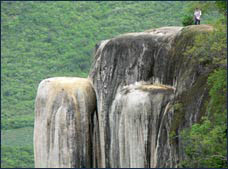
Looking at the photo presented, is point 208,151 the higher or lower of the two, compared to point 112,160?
higher

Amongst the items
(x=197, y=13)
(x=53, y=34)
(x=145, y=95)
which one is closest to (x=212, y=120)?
(x=145, y=95)

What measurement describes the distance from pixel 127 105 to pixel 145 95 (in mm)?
442

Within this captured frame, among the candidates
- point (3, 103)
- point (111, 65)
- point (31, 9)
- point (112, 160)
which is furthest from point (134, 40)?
point (31, 9)

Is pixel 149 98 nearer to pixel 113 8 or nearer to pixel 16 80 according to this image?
pixel 16 80

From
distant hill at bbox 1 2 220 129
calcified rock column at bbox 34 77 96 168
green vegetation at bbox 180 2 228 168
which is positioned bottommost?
distant hill at bbox 1 2 220 129

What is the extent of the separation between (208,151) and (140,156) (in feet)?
12.6

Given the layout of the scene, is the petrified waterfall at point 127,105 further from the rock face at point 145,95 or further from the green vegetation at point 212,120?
the green vegetation at point 212,120

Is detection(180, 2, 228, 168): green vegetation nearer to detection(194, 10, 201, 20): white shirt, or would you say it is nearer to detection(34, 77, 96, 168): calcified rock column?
detection(194, 10, 201, 20): white shirt

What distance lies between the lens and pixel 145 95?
2114cm

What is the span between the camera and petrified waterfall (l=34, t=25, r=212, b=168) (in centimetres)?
2027

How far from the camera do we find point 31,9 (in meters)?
53.8

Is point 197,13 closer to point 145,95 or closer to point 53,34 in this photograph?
point 145,95

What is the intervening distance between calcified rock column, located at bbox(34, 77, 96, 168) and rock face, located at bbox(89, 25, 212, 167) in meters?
0.42

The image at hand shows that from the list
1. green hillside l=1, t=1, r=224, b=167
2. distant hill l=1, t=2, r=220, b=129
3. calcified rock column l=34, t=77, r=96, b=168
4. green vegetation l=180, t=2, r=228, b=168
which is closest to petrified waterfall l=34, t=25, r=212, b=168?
calcified rock column l=34, t=77, r=96, b=168
